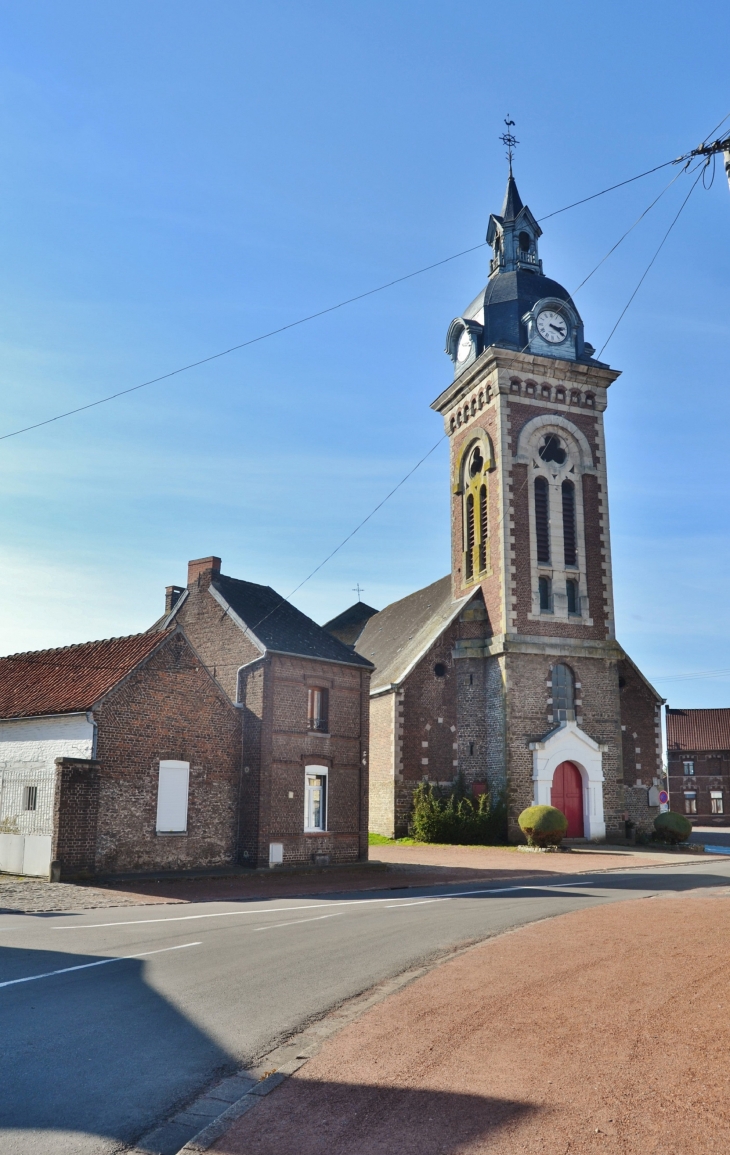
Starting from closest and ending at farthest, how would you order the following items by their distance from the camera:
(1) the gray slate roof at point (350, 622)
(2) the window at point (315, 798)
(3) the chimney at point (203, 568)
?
(2) the window at point (315, 798)
(3) the chimney at point (203, 568)
(1) the gray slate roof at point (350, 622)

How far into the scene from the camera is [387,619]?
44.6 metres

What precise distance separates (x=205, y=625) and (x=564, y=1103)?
71.3ft

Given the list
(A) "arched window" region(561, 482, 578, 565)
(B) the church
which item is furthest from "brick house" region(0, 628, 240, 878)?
(A) "arched window" region(561, 482, 578, 565)

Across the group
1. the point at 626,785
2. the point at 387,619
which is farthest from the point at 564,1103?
the point at 387,619

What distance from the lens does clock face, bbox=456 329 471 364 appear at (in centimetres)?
3679

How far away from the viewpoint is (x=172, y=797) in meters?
20.2

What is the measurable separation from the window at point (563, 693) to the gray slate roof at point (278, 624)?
990cm

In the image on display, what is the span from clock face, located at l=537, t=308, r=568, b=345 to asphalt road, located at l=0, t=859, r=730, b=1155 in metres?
24.9

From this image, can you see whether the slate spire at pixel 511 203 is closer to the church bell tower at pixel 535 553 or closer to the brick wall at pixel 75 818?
the church bell tower at pixel 535 553

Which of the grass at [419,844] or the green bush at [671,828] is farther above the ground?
the green bush at [671,828]

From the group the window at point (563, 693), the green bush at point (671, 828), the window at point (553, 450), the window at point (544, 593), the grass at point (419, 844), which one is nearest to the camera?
the grass at point (419, 844)

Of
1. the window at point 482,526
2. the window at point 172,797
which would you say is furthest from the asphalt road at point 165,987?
the window at point 482,526

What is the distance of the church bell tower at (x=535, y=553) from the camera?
105ft

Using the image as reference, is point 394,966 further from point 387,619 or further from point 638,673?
point 387,619
